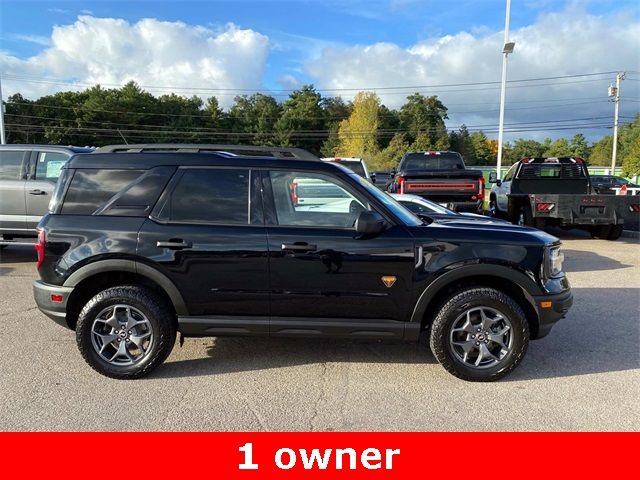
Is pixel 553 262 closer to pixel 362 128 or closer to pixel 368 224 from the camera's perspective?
pixel 368 224

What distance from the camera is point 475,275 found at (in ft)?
12.8

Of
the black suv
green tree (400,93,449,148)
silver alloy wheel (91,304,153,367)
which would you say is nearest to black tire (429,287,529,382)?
the black suv

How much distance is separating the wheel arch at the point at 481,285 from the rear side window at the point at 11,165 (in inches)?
312

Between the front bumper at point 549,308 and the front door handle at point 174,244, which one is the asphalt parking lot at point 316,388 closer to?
the front bumper at point 549,308

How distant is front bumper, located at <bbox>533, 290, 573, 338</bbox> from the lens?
12.8 feet

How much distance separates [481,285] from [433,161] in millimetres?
10710

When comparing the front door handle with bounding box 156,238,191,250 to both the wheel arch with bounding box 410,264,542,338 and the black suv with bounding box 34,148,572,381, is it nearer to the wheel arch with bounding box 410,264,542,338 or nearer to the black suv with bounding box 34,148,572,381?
the black suv with bounding box 34,148,572,381

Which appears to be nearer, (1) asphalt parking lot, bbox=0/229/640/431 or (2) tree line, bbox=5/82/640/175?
(1) asphalt parking lot, bbox=0/229/640/431

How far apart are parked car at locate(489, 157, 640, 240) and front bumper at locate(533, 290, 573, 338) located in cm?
699

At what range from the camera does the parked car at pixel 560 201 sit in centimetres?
1027

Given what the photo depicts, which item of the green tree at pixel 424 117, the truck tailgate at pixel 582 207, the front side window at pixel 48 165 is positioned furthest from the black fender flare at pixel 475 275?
the green tree at pixel 424 117

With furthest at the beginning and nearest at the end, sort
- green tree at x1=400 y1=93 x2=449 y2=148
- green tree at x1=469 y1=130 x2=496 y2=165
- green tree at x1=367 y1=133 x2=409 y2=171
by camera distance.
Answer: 1. green tree at x1=469 y1=130 x2=496 y2=165
2. green tree at x1=400 y1=93 x2=449 y2=148
3. green tree at x1=367 y1=133 x2=409 y2=171

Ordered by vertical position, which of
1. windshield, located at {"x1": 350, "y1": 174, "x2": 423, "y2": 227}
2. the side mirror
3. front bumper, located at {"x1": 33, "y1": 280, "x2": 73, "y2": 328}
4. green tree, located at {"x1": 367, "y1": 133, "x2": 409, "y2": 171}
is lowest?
front bumper, located at {"x1": 33, "y1": 280, "x2": 73, "y2": 328}
